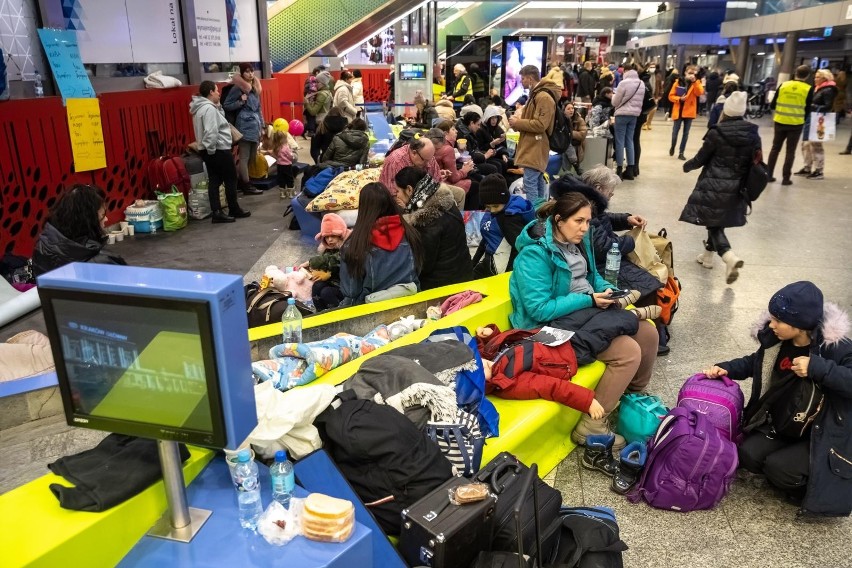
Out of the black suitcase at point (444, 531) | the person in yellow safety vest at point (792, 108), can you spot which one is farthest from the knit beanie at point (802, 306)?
the person in yellow safety vest at point (792, 108)

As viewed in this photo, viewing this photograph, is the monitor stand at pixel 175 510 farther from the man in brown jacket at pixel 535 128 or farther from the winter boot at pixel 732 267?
the man in brown jacket at pixel 535 128

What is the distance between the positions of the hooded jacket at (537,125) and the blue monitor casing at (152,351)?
6.17m

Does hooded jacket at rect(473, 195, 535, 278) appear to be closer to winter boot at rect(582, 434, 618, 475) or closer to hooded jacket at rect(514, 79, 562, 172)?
winter boot at rect(582, 434, 618, 475)

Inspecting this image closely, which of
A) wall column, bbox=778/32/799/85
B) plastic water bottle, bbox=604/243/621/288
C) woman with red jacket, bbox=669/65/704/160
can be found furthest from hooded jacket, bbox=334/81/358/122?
wall column, bbox=778/32/799/85

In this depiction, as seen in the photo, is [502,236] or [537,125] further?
[537,125]

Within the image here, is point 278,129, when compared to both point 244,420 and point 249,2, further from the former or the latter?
point 244,420

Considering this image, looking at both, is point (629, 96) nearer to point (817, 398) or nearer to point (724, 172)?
point (724, 172)

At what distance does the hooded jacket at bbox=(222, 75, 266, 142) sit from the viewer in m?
9.64

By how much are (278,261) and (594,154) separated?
22.1 ft

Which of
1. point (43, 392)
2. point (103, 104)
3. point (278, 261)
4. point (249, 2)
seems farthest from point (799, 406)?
point (249, 2)

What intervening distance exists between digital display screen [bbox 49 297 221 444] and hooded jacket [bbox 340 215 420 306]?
263 centimetres

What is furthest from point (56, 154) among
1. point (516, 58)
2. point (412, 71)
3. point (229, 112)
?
point (516, 58)

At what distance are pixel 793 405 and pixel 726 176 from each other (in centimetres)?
374

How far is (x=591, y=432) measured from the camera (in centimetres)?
368
